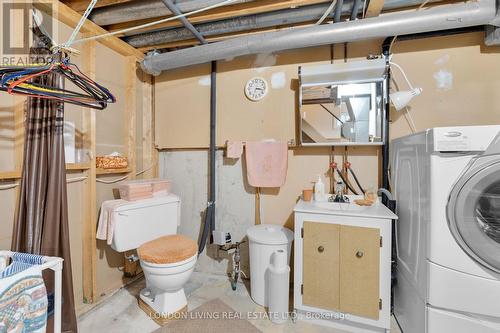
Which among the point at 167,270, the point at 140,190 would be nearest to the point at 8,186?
the point at 140,190

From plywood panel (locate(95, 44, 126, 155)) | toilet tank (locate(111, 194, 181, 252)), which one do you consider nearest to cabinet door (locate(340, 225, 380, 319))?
toilet tank (locate(111, 194, 181, 252))

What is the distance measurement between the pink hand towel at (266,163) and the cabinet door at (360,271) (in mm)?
735

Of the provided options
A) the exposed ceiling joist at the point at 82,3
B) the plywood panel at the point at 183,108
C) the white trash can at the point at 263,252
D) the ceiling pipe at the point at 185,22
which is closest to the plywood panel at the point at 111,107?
the exposed ceiling joist at the point at 82,3

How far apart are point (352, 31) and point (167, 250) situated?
206 centimetres

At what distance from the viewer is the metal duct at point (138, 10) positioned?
1.66 metres

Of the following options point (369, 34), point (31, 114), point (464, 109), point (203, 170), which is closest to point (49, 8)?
point (31, 114)

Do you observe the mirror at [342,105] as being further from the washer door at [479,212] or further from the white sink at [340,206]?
the washer door at [479,212]

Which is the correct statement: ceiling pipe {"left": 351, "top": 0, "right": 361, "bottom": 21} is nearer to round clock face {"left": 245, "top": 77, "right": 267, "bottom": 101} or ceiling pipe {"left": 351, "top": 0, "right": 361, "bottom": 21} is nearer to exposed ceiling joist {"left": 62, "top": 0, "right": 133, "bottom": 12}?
round clock face {"left": 245, "top": 77, "right": 267, "bottom": 101}

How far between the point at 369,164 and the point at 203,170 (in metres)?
1.58

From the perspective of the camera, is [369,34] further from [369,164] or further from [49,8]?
[49,8]

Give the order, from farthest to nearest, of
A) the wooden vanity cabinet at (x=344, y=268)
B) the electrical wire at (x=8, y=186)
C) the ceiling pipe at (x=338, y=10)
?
the ceiling pipe at (x=338, y=10) < the wooden vanity cabinet at (x=344, y=268) < the electrical wire at (x=8, y=186)

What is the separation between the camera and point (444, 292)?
4.05 feet

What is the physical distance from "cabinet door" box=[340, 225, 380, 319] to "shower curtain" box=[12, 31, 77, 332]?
1.83 m

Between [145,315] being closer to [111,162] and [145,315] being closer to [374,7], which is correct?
[111,162]
